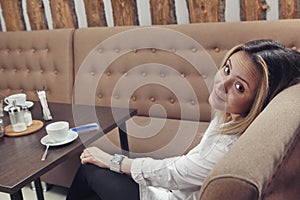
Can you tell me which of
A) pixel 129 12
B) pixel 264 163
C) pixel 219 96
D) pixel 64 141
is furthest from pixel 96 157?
pixel 129 12

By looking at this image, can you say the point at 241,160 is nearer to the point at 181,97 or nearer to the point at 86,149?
the point at 86,149

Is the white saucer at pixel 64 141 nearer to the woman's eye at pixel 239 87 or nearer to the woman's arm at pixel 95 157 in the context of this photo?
the woman's arm at pixel 95 157

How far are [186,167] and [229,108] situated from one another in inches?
9.7

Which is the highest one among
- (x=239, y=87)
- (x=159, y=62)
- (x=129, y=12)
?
(x=129, y=12)

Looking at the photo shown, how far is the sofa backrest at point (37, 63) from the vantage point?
8.77 ft

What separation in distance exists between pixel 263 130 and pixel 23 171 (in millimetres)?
924

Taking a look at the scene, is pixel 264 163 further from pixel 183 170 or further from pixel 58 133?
pixel 58 133

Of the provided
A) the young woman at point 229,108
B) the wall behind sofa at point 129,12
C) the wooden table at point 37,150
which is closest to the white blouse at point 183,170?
the young woman at point 229,108

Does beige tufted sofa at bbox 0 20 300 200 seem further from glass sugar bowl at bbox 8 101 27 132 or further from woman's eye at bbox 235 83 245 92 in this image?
woman's eye at bbox 235 83 245 92

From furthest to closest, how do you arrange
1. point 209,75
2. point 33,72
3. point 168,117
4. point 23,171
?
point 33,72 < point 168,117 < point 209,75 < point 23,171

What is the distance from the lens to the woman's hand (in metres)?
1.58

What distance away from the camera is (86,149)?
1646 mm

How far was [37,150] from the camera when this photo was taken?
160cm

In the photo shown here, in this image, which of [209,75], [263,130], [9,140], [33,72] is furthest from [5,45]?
[263,130]
